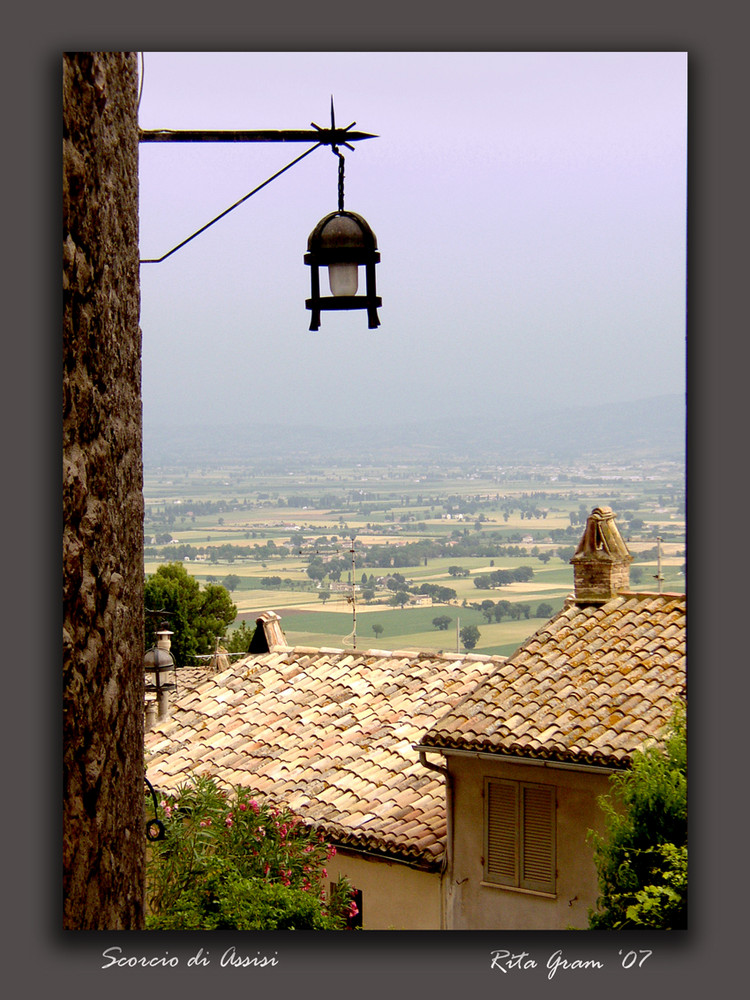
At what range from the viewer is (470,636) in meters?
8.88

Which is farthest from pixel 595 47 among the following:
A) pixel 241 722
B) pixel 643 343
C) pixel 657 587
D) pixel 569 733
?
pixel 241 722

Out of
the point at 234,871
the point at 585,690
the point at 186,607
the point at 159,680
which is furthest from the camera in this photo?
the point at 186,607

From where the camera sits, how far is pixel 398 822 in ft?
25.8

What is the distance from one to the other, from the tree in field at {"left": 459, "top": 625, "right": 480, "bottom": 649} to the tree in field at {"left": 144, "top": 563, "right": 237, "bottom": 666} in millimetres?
12240

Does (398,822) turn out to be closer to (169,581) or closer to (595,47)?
(595,47)

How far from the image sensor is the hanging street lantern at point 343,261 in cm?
355

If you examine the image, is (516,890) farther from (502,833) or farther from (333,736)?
(333,736)

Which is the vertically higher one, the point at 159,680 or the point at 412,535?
the point at 412,535

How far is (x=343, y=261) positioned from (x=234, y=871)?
3.01 metres

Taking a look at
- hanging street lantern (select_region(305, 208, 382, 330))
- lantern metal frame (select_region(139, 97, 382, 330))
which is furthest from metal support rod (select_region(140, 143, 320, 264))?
hanging street lantern (select_region(305, 208, 382, 330))

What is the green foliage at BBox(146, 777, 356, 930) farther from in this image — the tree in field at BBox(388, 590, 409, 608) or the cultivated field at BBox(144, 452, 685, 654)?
the tree in field at BBox(388, 590, 409, 608)

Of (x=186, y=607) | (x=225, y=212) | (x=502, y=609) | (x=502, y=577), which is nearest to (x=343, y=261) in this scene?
(x=225, y=212)

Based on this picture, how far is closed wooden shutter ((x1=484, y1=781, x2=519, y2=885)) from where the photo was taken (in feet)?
23.3

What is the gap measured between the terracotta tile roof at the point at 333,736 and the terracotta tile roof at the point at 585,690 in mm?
806
